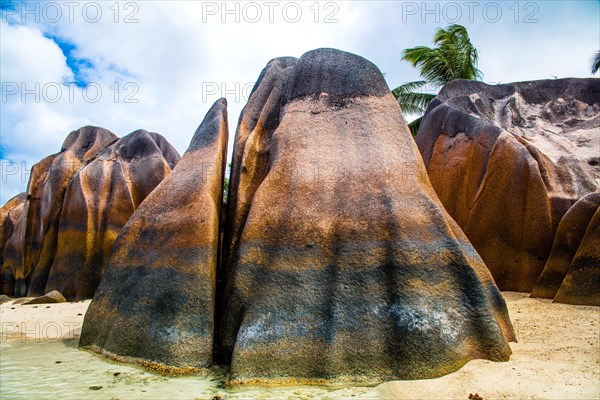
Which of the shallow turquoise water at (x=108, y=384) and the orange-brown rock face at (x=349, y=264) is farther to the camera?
the orange-brown rock face at (x=349, y=264)

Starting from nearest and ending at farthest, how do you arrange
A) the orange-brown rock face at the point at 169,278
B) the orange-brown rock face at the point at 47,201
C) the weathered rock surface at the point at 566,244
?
the orange-brown rock face at the point at 169,278 → the weathered rock surface at the point at 566,244 → the orange-brown rock face at the point at 47,201

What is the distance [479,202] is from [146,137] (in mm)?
7540

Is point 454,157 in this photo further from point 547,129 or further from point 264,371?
point 264,371

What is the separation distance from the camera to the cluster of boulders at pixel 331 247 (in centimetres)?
326

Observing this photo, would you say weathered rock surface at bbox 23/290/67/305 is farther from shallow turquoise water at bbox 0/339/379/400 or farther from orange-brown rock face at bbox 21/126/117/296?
shallow turquoise water at bbox 0/339/379/400

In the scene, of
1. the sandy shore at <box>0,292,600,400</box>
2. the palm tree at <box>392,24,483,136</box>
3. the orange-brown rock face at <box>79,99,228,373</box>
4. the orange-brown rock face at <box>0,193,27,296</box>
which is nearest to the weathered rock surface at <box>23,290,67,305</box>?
the sandy shore at <box>0,292,600,400</box>

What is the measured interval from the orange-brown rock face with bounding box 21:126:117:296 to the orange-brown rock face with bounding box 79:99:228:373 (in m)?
6.91

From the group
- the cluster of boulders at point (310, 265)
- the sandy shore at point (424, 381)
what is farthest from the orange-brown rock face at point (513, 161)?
the cluster of boulders at point (310, 265)

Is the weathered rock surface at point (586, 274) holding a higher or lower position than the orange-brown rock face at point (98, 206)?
lower

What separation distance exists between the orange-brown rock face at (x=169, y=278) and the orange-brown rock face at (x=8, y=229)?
9.74 m

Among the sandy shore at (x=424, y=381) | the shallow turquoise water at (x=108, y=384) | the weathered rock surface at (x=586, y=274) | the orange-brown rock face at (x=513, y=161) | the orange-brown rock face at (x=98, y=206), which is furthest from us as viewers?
the orange-brown rock face at (x=98, y=206)

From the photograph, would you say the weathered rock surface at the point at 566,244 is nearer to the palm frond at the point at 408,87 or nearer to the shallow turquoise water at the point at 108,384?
the shallow turquoise water at the point at 108,384

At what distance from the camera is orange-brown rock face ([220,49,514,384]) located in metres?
3.20

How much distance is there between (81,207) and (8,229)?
600 centimetres
